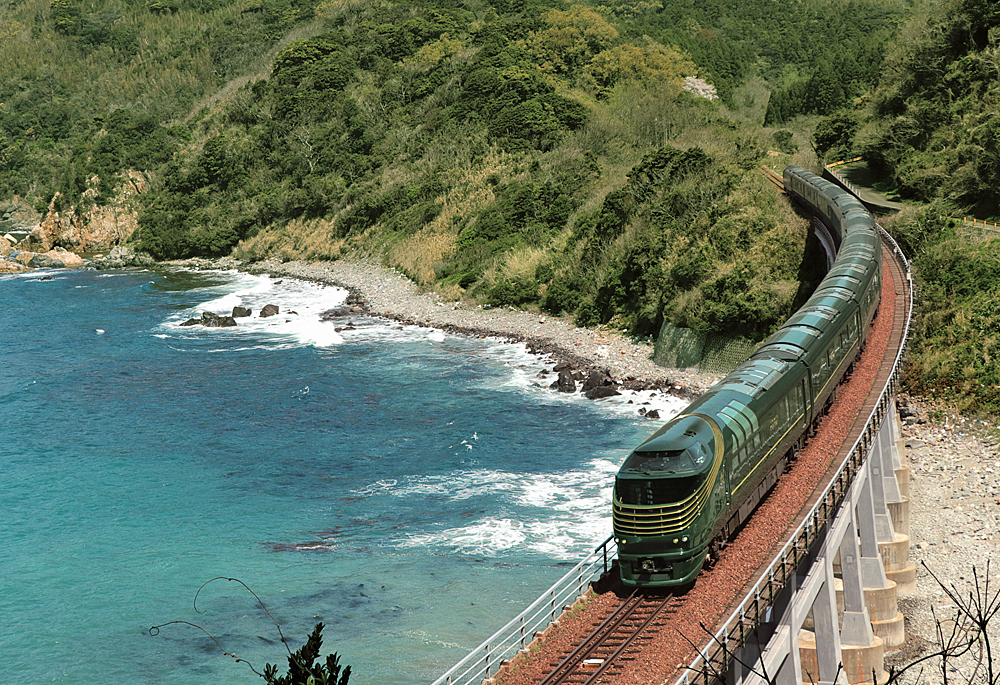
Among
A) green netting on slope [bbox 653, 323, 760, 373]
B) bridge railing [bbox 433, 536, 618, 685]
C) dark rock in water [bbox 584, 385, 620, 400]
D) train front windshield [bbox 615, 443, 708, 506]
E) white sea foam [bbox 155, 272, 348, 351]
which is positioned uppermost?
train front windshield [bbox 615, 443, 708, 506]

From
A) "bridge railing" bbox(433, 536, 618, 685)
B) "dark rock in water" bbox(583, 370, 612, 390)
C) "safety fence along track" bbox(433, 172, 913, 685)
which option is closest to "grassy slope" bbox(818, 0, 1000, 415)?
"dark rock in water" bbox(583, 370, 612, 390)

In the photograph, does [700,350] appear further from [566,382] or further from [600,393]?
[566,382]

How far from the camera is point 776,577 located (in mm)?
19469

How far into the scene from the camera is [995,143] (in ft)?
172

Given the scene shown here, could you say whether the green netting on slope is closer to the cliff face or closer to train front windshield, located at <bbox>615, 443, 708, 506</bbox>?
train front windshield, located at <bbox>615, 443, 708, 506</bbox>

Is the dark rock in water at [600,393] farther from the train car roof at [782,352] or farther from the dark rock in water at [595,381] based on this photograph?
the train car roof at [782,352]

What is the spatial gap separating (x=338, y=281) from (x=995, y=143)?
61.0 metres

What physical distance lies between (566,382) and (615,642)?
3460 centimetres

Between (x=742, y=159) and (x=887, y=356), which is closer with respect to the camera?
(x=887, y=356)

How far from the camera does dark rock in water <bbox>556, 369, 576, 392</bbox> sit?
52.0m

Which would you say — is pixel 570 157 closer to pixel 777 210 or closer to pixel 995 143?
pixel 777 210

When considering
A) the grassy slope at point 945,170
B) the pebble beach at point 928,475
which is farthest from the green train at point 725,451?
the grassy slope at point 945,170

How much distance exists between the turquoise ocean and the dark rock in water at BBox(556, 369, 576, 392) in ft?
3.57

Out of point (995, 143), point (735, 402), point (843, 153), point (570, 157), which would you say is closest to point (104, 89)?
point (570, 157)
